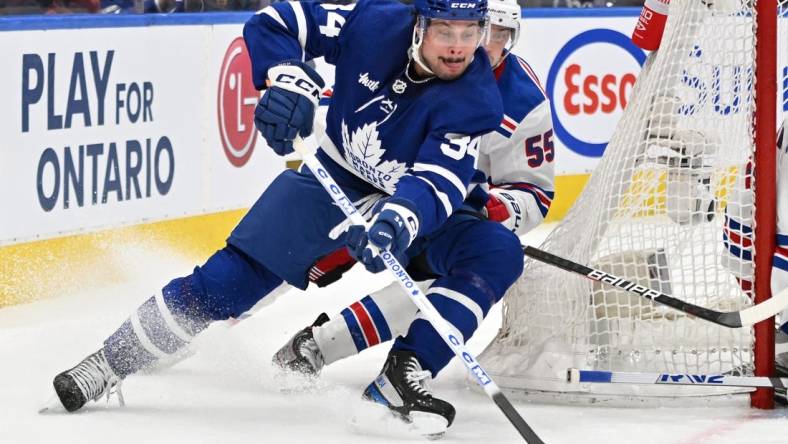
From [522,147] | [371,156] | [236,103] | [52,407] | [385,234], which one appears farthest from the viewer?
[236,103]

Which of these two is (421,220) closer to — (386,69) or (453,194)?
(453,194)

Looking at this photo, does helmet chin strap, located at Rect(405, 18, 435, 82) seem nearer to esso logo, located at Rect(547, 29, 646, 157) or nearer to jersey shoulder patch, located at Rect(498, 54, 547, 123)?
jersey shoulder patch, located at Rect(498, 54, 547, 123)

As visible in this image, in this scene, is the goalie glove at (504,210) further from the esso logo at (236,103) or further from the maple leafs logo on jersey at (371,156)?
the esso logo at (236,103)

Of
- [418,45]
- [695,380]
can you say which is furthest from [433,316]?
[695,380]

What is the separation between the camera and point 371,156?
3070 millimetres

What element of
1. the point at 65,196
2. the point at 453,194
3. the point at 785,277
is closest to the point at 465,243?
the point at 453,194

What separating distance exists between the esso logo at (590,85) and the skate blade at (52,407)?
3.41 meters

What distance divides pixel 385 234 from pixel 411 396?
349 millimetres

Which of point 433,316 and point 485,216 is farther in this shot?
point 485,216

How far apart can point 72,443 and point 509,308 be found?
1.13 meters

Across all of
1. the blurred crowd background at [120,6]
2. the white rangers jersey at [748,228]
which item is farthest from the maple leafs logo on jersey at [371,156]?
the blurred crowd background at [120,6]

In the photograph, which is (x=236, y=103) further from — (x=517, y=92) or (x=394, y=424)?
(x=394, y=424)

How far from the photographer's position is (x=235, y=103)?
4973mm

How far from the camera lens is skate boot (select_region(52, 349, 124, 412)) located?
2926mm
